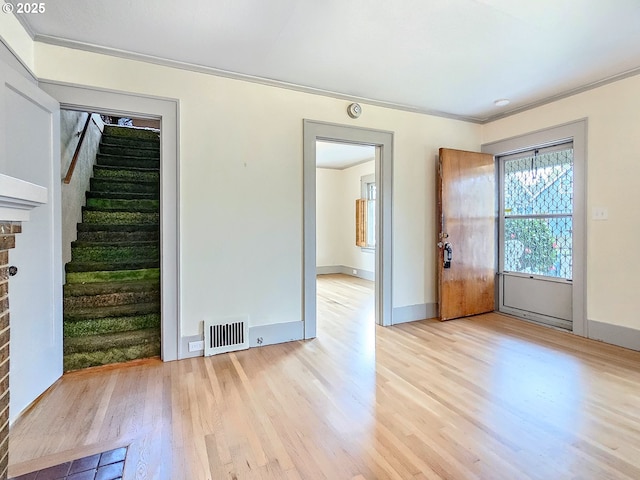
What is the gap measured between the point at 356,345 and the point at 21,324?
99.6 inches

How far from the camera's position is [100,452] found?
1694 millimetres

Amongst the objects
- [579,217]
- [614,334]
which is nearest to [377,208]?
[579,217]

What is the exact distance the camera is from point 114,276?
3.23 metres

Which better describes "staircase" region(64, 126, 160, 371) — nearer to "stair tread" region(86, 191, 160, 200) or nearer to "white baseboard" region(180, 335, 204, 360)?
"stair tread" region(86, 191, 160, 200)

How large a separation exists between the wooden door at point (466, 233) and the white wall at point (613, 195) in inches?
41.5

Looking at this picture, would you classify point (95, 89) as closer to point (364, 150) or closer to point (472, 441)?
point (472, 441)

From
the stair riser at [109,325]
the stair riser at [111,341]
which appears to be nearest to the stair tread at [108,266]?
the stair riser at [109,325]

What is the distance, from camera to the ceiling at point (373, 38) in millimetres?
2115

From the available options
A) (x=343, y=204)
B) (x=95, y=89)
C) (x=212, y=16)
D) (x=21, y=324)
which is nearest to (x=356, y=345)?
(x=21, y=324)

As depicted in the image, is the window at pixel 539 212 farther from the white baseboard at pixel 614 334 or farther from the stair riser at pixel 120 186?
the stair riser at pixel 120 186

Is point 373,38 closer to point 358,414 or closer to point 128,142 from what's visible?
point 358,414

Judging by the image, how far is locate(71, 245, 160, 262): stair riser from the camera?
336cm

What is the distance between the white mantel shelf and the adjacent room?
0.02m

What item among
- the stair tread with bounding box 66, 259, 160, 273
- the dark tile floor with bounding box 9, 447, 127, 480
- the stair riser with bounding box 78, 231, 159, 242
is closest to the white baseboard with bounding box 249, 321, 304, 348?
the stair tread with bounding box 66, 259, 160, 273
